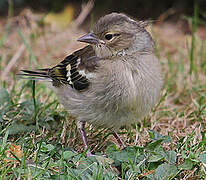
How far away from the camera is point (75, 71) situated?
3914mm

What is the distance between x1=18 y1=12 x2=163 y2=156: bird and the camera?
3422 millimetres

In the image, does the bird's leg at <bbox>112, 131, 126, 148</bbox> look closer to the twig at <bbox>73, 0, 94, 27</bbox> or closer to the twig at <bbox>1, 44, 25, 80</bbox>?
the twig at <bbox>1, 44, 25, 80</bbox>

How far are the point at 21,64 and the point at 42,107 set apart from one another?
1.92m

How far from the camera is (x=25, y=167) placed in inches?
120

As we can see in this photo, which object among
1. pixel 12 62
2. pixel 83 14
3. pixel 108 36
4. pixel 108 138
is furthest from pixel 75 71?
pixel 83 14

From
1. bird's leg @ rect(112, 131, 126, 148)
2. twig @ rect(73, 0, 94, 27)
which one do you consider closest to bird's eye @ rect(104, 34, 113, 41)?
bird's leg @ rect(112, 131, 126, 148)

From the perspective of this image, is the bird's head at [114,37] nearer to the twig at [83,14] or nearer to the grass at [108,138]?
the grass at [108,138]

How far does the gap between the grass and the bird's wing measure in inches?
11.1

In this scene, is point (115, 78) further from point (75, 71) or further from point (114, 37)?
point (75, 71)

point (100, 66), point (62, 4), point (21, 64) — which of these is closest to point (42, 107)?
point (100, 66)

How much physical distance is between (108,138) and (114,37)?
1050mm

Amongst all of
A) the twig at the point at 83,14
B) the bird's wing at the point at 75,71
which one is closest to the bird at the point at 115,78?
the bird's wing at the point at 75,71

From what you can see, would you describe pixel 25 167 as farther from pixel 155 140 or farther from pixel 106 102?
pixel 155 140

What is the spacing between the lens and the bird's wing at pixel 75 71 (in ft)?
12.1
